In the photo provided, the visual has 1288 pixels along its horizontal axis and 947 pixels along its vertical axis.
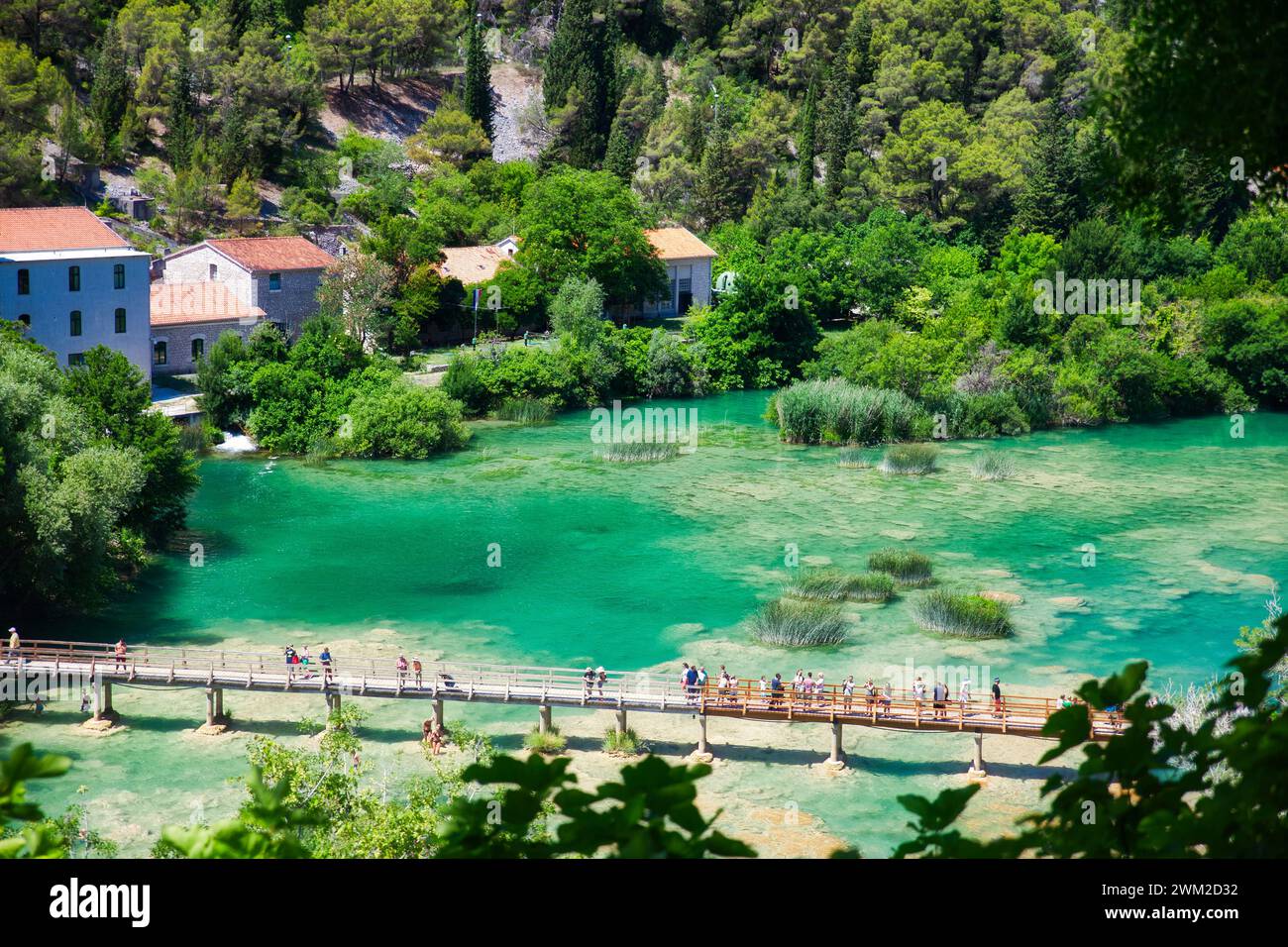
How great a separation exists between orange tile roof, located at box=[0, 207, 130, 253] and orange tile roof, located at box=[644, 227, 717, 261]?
98.5 feet

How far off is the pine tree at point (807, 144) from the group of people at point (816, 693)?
178ft

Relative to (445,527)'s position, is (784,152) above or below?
above

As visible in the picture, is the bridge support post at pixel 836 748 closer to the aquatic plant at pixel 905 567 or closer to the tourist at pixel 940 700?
the tourist at pixel 940 700

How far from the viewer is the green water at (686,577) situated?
27375 mm

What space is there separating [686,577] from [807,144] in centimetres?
5019

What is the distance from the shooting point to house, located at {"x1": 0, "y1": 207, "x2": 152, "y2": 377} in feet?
156

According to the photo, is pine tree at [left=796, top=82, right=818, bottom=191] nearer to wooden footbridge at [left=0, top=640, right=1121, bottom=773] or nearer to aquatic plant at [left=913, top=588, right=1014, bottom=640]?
aquatic plant at [left=913, top=588, right=1014, bottom=640]

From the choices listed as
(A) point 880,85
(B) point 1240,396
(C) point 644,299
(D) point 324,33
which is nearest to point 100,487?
(C) point 644,299

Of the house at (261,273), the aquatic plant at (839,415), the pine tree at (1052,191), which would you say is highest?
the pine tree at (1052,191)

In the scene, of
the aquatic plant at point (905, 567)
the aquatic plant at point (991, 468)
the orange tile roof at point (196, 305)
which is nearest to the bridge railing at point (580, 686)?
the aquatic plant at point (905, 567)

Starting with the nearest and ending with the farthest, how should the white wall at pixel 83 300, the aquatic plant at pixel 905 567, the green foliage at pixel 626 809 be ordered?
the green foliage at pixel 626 809
the aquatic plant at pixel 905 567
the white wall at pixel 83 300
